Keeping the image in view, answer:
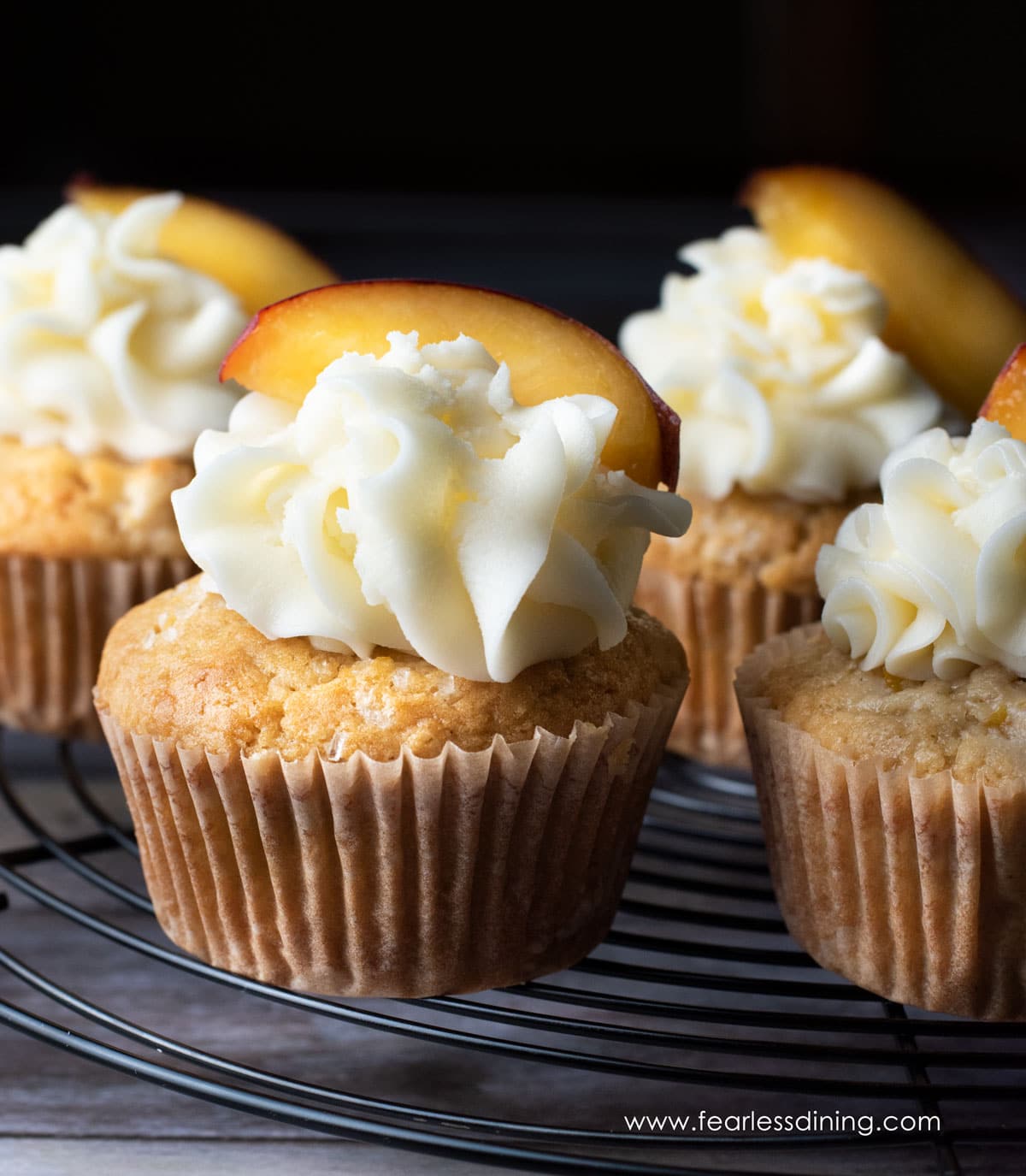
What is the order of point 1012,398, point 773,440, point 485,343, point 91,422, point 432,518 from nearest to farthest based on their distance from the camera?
point 432,518 < point 485,343 < point 1012,398 < point 773,440 < point 91,422

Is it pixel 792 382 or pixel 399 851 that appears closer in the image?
pixel 399 851

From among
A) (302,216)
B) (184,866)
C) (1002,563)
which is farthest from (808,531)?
(302,216)

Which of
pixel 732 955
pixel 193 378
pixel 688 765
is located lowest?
pixel 688 765

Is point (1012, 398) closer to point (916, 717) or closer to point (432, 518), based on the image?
point (916, 717)

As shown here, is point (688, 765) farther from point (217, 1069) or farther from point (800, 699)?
point (217, 1069)

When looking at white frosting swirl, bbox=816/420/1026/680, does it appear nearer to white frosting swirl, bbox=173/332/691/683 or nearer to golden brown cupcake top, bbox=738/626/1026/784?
golden brown cupcake top, bbox=738/626/1026/784

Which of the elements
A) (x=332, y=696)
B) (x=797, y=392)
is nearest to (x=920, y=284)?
(x=797, y=392)

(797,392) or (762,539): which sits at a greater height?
(797,392)
